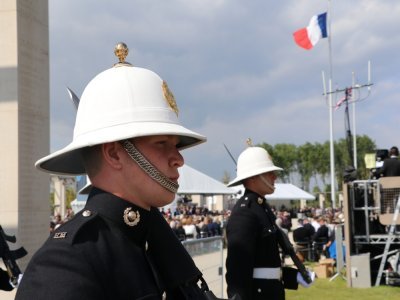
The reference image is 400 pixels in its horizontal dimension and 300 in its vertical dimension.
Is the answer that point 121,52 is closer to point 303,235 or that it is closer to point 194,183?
point 303,235

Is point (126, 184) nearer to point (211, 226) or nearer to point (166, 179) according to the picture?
point (166, 179)

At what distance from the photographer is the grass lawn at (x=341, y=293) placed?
10.2 meters

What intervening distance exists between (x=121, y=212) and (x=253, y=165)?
2877mm

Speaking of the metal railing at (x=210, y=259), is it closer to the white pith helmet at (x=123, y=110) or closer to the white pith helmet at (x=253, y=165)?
the white pith helmet at (x=253, y=165)

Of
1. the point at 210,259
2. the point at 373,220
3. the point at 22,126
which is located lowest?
the point at 210,259

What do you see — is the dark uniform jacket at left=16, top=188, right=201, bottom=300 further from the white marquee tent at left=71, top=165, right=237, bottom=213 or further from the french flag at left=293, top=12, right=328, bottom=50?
the french flag at left=293, top=12, right=328, bottom=50

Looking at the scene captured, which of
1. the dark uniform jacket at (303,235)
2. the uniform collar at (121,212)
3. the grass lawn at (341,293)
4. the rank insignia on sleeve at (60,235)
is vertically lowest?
the grass lawn at (341,293)

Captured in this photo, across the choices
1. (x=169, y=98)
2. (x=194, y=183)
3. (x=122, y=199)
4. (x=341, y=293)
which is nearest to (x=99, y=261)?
(x=122, y=199)

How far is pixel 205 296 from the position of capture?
1.99 metres

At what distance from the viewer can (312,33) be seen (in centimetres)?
3022

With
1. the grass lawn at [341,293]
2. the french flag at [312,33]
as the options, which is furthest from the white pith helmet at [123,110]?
the french flag at [312,33]

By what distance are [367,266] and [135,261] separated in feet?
34.1

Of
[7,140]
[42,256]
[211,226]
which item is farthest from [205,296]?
[211,226]

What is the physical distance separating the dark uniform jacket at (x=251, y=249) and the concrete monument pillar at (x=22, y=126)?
334 cm
